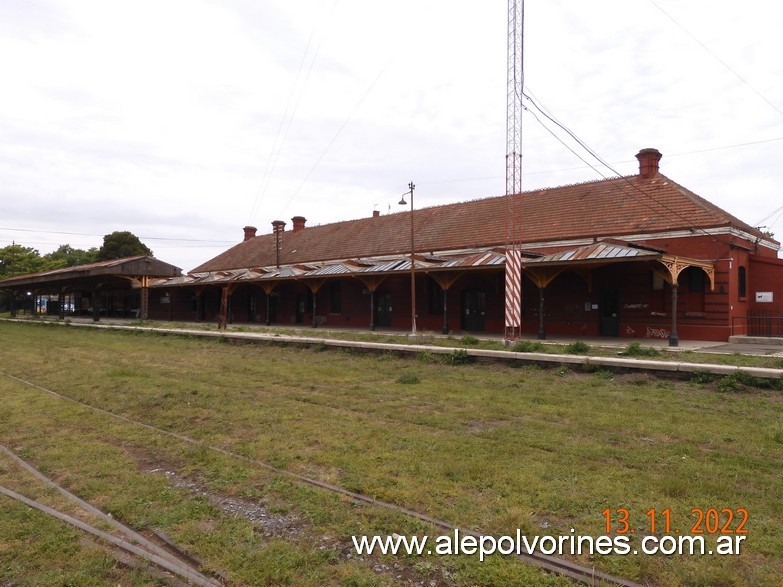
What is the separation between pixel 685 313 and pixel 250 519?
63.4ft

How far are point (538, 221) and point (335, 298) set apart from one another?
1294 cm

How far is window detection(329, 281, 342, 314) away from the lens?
102 feet

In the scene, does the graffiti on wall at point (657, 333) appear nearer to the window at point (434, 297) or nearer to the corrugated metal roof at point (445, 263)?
the corrugated metal roof at point (445, 263)

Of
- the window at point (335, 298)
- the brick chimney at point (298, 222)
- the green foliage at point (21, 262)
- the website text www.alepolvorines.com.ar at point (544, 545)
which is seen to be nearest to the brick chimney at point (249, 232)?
the brick chimney at point (298, 222)

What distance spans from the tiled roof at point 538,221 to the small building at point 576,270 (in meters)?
0.07

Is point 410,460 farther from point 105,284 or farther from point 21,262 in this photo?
point 21,262

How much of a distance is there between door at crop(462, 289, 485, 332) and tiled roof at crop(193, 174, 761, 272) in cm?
241

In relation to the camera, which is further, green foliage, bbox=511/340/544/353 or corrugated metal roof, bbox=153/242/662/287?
corrugated metal roof, bbox=153/242/662/287

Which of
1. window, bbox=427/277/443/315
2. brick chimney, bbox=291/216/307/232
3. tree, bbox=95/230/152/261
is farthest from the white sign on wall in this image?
tree, bbox=95/230/152/261

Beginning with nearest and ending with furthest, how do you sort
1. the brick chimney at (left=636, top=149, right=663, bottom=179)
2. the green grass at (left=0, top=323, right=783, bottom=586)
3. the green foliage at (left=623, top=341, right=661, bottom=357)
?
1. the green grass at (left=0, top=323, right=783, bottom=586)
2. the green foliage at (left=623, top=341, right=661, bottom=357)
3. the brick chimney at (left=636, top=149, right=663, bottom=179)

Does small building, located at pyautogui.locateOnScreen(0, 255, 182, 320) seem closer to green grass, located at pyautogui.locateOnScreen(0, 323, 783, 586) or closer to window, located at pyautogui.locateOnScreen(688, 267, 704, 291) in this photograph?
green grass, located at pyautogui.locateOnScreen(0, 323, 783, 586)

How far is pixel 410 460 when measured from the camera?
5.36 m

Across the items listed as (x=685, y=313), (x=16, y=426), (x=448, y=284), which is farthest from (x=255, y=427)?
(x=685, y=313)

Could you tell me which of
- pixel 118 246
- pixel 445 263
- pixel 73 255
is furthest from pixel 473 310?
pixel 73 255
